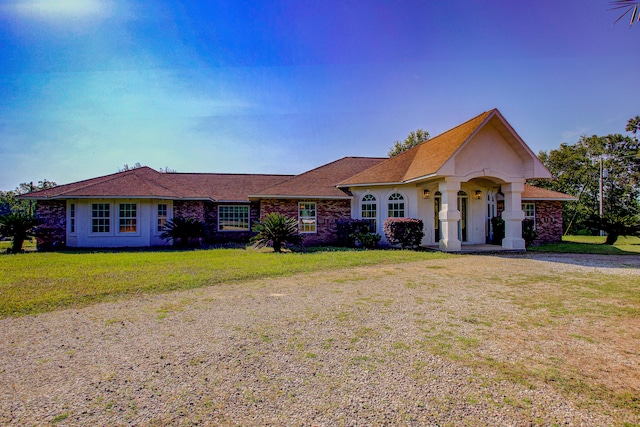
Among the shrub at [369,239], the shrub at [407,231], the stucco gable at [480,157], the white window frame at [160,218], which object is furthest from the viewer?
the white window frame at [160,218]

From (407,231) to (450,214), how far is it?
198 centimetres

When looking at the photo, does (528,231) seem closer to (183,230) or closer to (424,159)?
(424,159)

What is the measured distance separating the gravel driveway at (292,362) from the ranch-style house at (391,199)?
357 inches

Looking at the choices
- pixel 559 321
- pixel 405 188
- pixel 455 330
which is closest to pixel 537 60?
pixel 405 188

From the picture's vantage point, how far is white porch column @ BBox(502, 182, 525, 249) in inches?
548

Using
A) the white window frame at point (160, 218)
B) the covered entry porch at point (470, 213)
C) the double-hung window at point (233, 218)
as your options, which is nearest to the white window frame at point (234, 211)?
the double-hung window at point (233, 218)

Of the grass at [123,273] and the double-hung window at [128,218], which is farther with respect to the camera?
the double-hung window at [128,218]

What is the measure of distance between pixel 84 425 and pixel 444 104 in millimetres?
16186

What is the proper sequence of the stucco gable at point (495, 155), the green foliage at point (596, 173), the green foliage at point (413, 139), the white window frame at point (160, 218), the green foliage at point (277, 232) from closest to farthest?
the stucco gable at point (495, 155) → the green foliage at point (277, 232) → the white window frame at point (160, 218) → the green foliage at point (596, 173) → the green foliage at point (413, 139)

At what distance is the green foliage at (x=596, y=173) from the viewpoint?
30.5 metres

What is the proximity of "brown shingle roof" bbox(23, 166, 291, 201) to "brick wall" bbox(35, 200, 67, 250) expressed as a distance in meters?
0.59

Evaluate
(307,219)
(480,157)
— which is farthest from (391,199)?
(307,219)

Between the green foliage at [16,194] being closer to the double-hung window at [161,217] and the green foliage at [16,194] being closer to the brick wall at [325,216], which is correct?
the double-hung window at [161,217]

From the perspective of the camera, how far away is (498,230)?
15.9 meters
